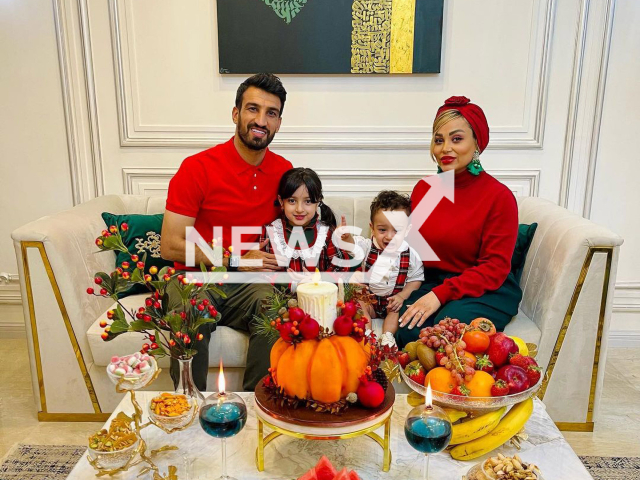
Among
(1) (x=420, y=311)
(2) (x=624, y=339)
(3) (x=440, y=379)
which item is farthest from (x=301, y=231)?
(2) (x=624, y=339)

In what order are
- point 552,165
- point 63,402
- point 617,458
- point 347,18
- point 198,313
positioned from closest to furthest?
point 198,313 → point 617,458 → point 63,402 → point 347,18 → point 552,165

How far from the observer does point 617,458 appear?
1828 mm

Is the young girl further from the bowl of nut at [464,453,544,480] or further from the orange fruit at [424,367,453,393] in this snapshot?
the bowl of nut at [464,453,544,480]

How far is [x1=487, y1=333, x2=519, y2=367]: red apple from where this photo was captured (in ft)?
4.28

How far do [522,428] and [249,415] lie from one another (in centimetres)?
71

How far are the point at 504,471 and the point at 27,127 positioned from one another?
262cm

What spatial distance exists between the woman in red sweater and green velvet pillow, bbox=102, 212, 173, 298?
41.3 inches

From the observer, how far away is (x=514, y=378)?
4.10 feet

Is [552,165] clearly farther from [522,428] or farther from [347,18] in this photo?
[522,428]

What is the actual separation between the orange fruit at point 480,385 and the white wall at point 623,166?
5.92 feet

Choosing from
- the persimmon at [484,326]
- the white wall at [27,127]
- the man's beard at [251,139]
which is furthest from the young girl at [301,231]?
the white wall at [27,127]

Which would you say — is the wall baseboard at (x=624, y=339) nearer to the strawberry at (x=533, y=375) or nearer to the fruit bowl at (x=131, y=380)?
the strawberry at (x=533, y=375)

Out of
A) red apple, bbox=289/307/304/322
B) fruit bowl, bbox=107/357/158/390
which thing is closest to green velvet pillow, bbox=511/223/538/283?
red apple, bbox=289/307/304/322

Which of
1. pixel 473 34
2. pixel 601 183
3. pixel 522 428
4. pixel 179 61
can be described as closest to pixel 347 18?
pixel 473 34
